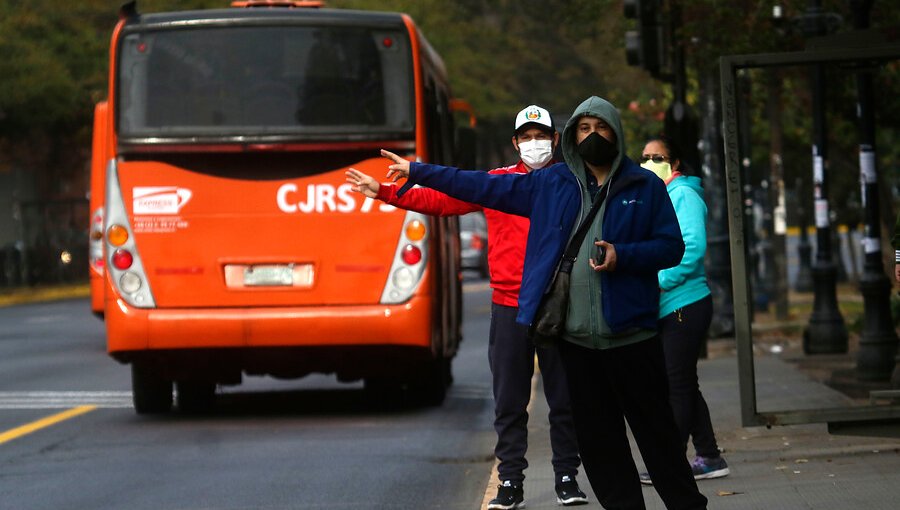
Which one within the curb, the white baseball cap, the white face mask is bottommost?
the curb

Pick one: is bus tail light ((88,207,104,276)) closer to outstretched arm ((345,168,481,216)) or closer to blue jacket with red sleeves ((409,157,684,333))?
outstretched arm ((345,168,481,216))

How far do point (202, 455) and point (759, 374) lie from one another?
6.05 meters

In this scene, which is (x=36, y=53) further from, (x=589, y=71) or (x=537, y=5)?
(x=589, y=71)

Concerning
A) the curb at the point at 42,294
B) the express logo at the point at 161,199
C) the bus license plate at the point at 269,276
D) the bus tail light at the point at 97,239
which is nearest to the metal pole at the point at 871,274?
the bus license plate at the point at 269,276

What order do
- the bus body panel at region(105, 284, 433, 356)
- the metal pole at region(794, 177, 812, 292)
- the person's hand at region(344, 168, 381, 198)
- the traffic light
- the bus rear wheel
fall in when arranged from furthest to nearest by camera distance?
the metal pole at region(794, 177, 812, 292) → the traffic light → the bus rear wheel → the bus body panel at region(105, 284, 433, 356) → the person's hand at region(344, 168, 381, 198)

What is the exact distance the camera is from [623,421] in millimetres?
6828

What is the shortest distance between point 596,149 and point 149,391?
851 cm

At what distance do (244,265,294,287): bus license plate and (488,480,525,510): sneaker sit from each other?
507 cm

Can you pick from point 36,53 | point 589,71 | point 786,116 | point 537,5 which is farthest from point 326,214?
Answer: point 589,71

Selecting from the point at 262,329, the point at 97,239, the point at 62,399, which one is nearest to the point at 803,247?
the point at 97,239

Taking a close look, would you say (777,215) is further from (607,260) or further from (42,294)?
(42,294)

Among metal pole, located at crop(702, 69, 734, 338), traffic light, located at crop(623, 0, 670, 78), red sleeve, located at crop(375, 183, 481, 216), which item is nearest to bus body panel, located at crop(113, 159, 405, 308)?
traffic light, located at crop(623, 0, 670, 78)

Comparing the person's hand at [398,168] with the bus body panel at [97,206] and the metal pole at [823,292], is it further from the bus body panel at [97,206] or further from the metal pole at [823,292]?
the bus body panel at [97,206]

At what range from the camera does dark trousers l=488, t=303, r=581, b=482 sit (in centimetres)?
883
